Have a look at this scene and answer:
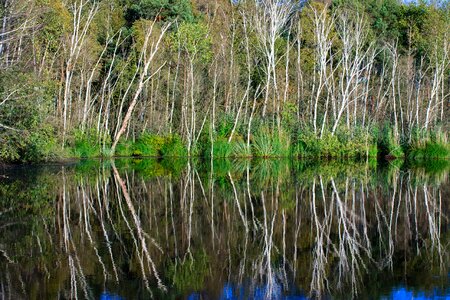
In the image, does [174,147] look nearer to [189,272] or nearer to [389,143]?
[389,143]

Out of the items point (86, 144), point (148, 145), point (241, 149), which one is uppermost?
point (86, 144)

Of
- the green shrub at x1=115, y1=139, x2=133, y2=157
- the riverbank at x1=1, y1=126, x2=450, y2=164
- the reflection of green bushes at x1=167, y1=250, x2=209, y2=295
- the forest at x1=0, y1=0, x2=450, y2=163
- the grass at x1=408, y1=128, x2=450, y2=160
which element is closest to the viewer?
the reflection of green bushes at x1=167, y1=250, x2=209, y2=295

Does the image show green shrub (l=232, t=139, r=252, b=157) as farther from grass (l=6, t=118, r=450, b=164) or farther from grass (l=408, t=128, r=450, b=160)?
grass (l=408, t=128, r=450, b=160)

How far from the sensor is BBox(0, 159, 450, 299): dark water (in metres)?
6.20

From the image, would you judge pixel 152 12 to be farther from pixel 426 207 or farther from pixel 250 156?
pixel 426 207

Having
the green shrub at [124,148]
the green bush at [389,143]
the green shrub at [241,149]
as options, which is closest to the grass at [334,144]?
the green bush at [389,143]

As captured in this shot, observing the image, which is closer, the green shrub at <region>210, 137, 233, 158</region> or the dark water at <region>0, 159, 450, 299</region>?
the dark water at <region>0, 159, 450, 299</region>

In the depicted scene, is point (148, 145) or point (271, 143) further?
point (148, 145)

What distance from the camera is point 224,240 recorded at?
8562mm

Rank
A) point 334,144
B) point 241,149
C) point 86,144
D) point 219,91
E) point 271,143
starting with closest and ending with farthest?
point 86,144, point 271,143, point 334,144, point 241,149, point 219,91

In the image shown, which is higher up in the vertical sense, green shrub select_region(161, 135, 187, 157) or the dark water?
green shrub select_region(161, 135, 187, 157)

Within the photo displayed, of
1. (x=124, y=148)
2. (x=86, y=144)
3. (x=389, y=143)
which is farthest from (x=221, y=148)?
(x=389, y=143)

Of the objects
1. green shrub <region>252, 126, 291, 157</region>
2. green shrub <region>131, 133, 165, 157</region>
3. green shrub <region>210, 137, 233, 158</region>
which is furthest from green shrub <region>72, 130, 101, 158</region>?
green shrub <region>252, 126, 291, 157</region>

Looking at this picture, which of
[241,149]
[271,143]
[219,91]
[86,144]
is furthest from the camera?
[219,91]
